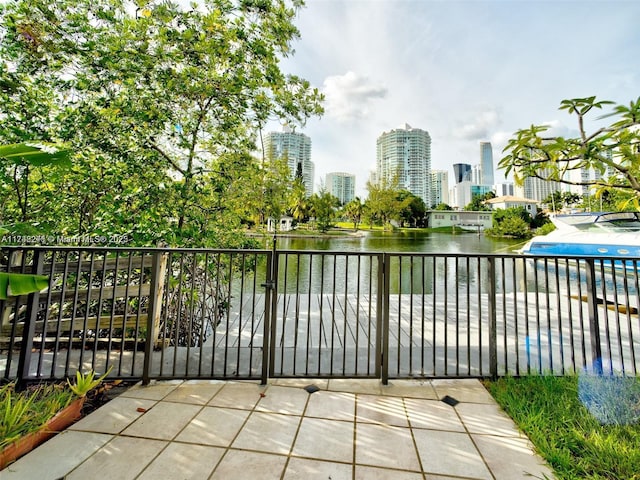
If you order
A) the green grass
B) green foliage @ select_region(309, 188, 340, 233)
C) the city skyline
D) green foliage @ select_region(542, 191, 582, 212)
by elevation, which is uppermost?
green foliage @ select_region(542, 191, 582, 212)

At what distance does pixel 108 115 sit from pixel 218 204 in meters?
1.46

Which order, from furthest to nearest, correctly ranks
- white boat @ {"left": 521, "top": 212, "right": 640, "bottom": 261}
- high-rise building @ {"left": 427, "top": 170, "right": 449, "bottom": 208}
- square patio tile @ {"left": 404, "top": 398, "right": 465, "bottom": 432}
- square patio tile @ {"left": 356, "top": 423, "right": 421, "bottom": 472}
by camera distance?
high-rise building @ {"left": 427, "top": 170, "right": 449, "bottom": 208}, white boat @ {"left": 521, "top": 212, "right": 640, "bottom": 261}, square patio tile @ {"left": 404, "top": 398, "right": 465, "bottom": 432}, square patio tile @ {"left": 356, "top": 423, "right": 421, "bottom": 472}

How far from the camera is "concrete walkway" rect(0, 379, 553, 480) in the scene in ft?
4.21

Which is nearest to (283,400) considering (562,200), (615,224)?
(615,224)

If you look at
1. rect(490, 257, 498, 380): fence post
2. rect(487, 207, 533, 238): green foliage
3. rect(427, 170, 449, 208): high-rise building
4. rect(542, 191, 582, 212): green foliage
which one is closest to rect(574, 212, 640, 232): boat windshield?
rect(490, 257, 498, 380): fence post

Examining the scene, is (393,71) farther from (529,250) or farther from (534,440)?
(534,440)

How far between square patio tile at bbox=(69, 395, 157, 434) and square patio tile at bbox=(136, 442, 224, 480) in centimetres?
41

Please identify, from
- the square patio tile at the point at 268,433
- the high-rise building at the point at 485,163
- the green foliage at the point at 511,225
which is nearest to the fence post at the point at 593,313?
the square patio tile at the point at 268,433

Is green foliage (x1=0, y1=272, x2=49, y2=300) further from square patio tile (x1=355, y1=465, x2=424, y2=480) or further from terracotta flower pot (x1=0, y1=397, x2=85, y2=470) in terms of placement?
square patio tile (x1=355, y1=465, x2=424, y2=480)

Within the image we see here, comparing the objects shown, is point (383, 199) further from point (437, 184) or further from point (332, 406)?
point (437, 184)

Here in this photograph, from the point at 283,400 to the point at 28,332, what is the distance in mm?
1880

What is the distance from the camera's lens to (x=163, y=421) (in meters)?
1.63

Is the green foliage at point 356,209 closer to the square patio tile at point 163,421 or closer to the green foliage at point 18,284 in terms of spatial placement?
the square patio tile at point 163,421

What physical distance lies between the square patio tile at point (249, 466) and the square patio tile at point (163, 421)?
0.40m
